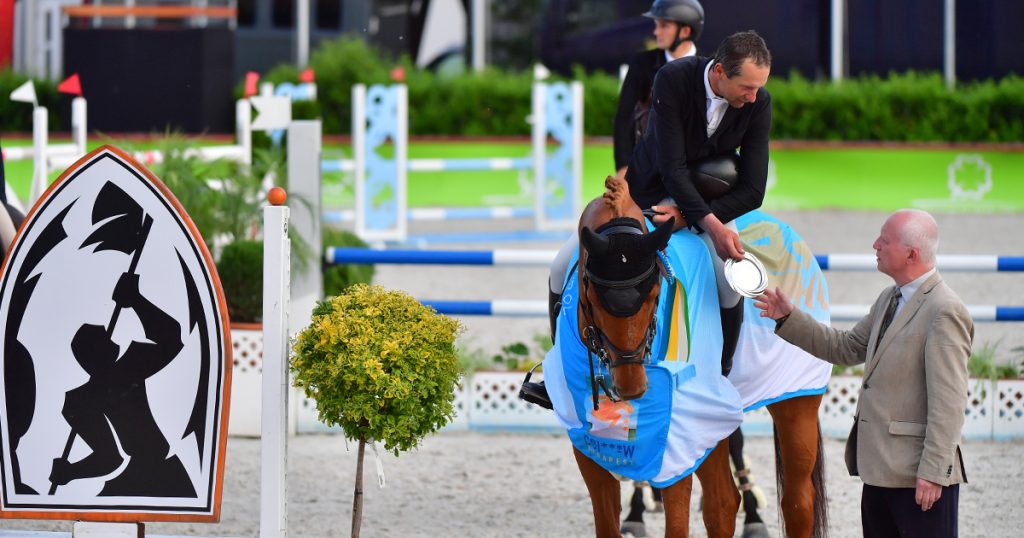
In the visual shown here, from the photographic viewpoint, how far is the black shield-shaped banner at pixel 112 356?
136 inches

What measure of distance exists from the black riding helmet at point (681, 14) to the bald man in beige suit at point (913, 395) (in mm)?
1749

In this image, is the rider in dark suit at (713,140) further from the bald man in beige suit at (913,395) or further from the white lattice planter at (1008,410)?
the white lattice planter at (1008,410)

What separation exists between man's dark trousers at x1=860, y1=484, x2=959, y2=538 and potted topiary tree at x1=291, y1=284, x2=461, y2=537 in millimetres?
1196

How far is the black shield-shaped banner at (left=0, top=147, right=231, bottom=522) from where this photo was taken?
3461mm

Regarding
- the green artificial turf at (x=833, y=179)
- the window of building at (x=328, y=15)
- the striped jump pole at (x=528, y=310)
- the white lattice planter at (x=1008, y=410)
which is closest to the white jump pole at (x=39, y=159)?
the striped jump pole at (x=528, y=310)

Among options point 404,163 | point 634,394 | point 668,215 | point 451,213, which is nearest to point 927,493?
point 634,394

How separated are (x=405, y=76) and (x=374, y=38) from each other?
12.3ft

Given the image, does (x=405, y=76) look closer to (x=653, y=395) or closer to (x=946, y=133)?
(x=946, y=133)

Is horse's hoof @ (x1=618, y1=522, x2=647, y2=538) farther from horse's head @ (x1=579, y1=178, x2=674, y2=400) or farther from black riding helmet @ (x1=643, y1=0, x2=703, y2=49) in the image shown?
black riding helmet @ (x1=643, y1=0, x2=703, y2=49)

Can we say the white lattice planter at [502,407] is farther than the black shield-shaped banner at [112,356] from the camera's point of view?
Yes

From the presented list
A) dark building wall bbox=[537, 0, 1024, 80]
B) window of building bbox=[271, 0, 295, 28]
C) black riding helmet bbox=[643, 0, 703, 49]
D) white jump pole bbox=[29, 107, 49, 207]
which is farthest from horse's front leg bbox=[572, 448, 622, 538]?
window of building bbox=[271, 0, 295, 28]

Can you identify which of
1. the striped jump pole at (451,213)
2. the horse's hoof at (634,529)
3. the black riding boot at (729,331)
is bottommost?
the horse's hoof at (634,529)

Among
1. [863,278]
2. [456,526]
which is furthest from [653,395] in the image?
[863,278]

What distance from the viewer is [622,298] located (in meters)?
3.21
